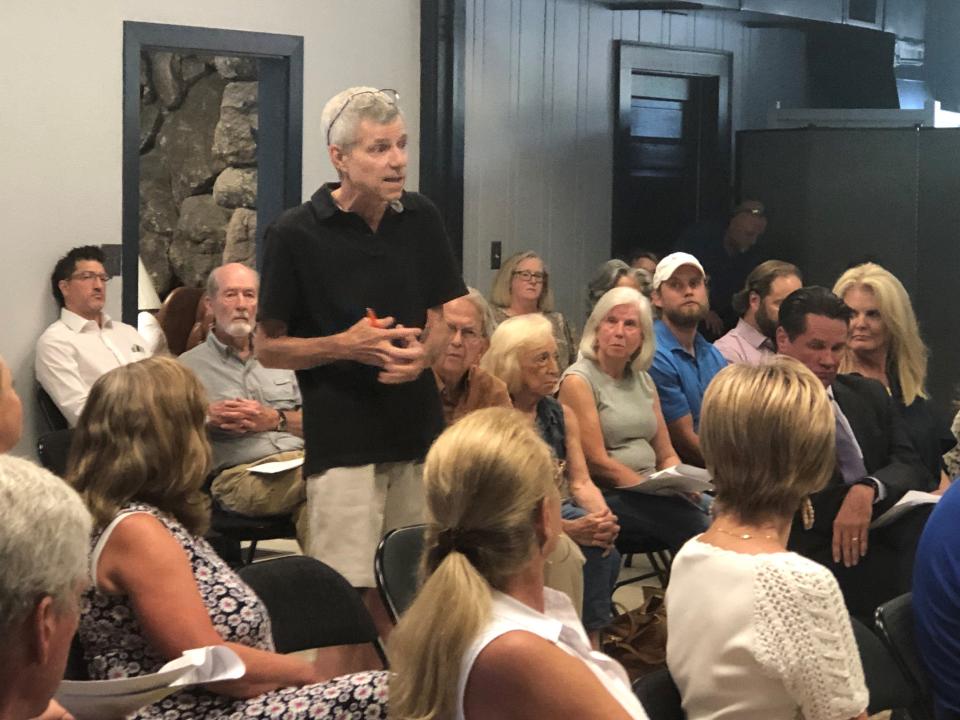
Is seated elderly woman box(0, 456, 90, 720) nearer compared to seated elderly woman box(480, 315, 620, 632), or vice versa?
seated elderly woman box(0, 456, 90, 720)

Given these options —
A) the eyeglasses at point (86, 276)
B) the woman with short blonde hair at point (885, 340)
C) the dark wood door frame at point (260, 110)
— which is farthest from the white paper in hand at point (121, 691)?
the dark wood door frame at point (260, 110)

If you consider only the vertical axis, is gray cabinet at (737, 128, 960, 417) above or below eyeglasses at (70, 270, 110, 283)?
above

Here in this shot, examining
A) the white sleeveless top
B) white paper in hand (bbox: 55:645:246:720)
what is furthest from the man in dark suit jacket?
white paper in hand (bbox: 55:645:246:720)

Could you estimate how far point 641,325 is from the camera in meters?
4.91

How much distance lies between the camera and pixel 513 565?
6.29 ft

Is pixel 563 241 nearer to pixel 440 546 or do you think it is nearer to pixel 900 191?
pixel 900 191

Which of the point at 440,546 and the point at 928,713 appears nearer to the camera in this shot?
the point at 440,546

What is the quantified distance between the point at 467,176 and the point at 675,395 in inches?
106

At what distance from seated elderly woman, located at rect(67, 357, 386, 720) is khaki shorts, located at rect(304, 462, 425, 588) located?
675mm

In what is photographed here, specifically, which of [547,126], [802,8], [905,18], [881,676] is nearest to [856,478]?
[881,676]

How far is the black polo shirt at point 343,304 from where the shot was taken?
3.22 m

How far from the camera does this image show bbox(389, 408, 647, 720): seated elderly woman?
5.91 ft

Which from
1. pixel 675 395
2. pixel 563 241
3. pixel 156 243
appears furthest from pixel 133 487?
pixel 156 243

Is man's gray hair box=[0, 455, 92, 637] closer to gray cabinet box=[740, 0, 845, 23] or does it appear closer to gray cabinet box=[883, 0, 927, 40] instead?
gray cabinet box=[740, 0, 845, 23]
